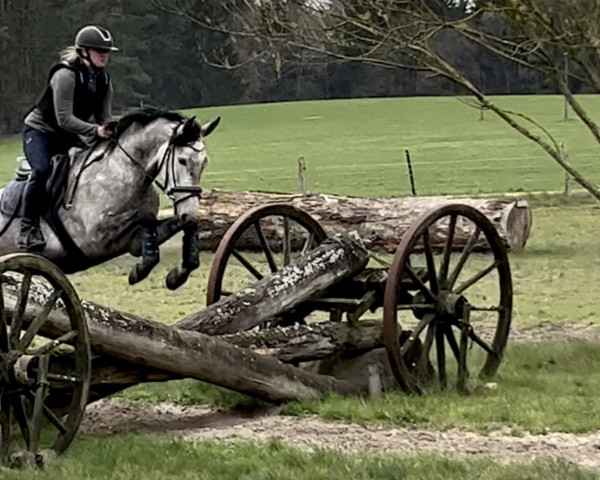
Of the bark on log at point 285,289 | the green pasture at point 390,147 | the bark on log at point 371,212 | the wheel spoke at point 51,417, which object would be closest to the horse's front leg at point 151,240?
the bark on log at point 285,289

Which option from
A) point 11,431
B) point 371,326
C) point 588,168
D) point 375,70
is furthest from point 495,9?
point 375,70

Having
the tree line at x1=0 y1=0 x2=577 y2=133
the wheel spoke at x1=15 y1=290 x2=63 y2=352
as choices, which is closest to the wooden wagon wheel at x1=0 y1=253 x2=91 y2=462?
the wheel spoke at x1=15 y1=290 x2=63 y2=352

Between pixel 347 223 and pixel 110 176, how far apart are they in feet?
32.6

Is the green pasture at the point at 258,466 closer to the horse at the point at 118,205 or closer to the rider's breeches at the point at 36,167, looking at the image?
the horse at the point at 118,205

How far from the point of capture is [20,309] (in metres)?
7.04

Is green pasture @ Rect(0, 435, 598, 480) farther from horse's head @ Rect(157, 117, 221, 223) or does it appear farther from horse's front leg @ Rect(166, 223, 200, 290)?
horse's front leg @ Rect(166, 223, 200, 290)

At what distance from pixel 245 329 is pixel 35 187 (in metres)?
2.25

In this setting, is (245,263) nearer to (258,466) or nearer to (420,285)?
(420,285)

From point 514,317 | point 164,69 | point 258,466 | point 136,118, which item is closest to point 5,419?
point 258,466

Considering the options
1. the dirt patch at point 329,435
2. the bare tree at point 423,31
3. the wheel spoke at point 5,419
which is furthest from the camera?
the bare tree at point 423,31

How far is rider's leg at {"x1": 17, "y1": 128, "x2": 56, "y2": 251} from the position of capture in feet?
34.6

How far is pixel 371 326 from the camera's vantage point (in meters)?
9.70

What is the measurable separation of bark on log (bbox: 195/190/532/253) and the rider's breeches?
902cm

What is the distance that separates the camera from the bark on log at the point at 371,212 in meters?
19.8
